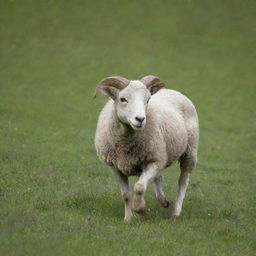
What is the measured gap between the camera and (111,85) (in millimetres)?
8492

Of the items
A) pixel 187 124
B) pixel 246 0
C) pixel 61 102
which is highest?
pixel 246 0

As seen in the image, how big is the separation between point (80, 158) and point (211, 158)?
428 cm

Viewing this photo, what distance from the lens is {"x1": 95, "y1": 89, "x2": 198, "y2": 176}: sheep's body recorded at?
334 inches

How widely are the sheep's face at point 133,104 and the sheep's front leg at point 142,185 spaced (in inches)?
30.9

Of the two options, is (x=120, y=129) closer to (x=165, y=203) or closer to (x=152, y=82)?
(x=152, y=82)

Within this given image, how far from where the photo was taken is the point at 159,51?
3497 cm

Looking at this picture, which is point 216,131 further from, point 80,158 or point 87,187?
point 87,187

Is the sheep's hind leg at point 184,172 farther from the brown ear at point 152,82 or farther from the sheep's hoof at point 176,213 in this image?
the brown ear at point 152,82

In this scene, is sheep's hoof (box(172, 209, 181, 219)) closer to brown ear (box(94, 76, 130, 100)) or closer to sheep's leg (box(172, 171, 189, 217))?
sheep's leg (box(172, 171, 189, 217))

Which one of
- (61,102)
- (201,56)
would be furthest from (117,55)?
(61,102)

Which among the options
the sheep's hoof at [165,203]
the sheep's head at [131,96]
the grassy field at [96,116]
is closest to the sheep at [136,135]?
the sheep's head at [131,96]

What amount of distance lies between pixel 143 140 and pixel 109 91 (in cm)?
92

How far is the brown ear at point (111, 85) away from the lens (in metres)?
8.41

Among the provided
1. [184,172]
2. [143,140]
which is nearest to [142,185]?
[143,140]
